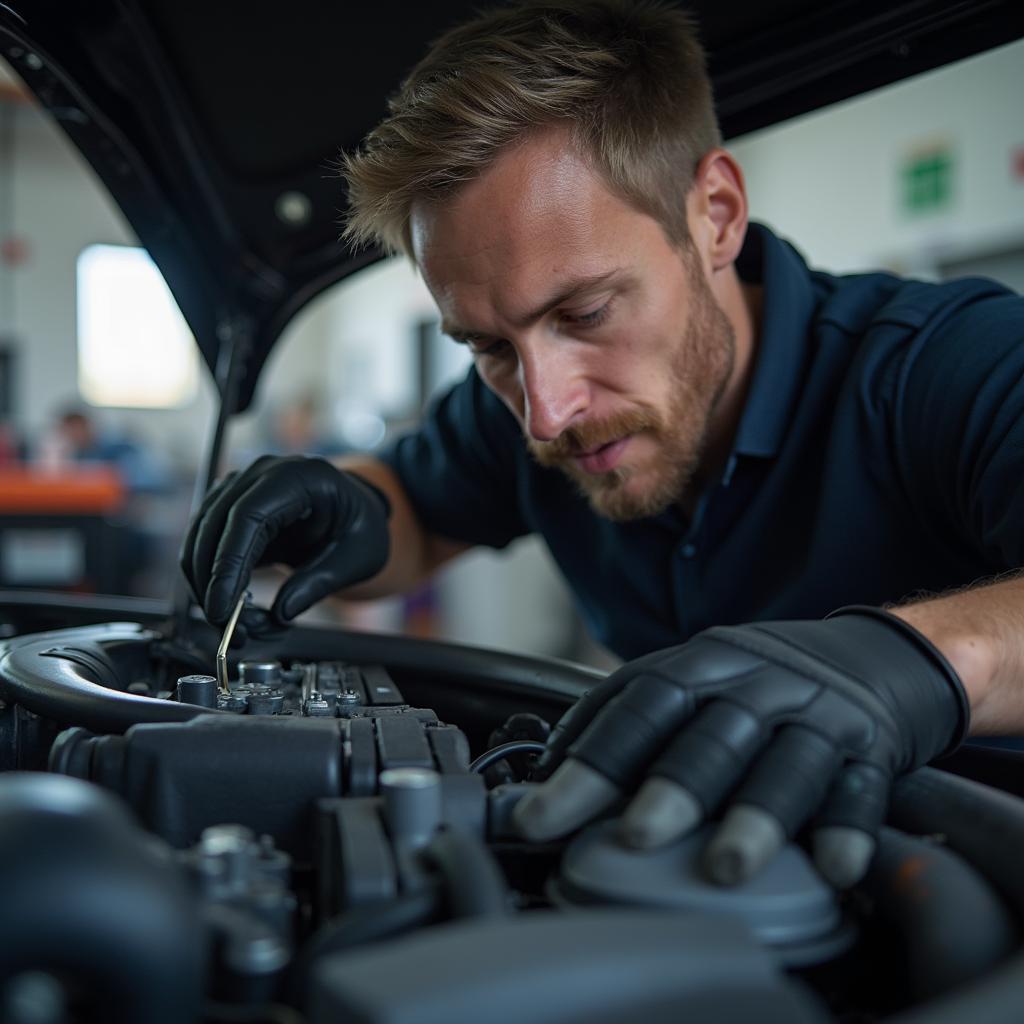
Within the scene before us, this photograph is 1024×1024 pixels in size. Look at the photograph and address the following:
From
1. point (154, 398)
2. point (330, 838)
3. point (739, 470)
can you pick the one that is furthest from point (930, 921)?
point (154, 398)

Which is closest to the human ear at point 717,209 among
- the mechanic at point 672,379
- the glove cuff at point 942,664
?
the mechanic at point 672,379

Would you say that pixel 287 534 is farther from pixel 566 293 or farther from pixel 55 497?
pixel 55 497

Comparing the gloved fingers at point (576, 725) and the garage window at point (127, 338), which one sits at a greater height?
the garage window at point (127, 338)

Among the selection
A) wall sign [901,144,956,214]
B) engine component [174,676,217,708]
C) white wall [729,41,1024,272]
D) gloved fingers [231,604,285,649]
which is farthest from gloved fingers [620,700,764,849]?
wall sign [901,144,956,214]

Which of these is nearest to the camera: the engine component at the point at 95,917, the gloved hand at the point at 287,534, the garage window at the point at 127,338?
the engine component at the point at 95,917

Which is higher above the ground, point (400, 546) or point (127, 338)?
point (127, 338)

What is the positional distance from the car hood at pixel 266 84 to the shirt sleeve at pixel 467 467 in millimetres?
311

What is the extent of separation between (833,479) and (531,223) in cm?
40

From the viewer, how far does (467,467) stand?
1.45 metres

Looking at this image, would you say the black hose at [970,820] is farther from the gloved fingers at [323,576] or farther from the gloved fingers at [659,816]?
the gloved fingers at [323,576]

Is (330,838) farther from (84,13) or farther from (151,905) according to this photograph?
(84,13)

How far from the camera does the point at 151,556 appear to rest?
599cm

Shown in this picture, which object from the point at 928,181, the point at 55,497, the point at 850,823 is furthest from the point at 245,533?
the point at 928,181

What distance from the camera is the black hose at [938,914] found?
1.21 feet
